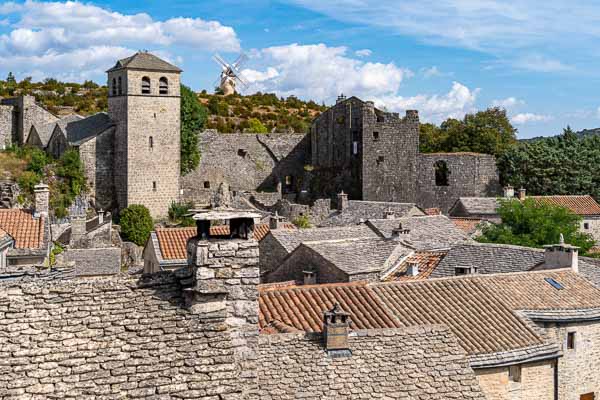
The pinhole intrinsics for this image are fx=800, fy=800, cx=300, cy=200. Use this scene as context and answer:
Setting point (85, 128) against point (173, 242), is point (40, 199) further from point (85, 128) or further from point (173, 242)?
point (85, 128)

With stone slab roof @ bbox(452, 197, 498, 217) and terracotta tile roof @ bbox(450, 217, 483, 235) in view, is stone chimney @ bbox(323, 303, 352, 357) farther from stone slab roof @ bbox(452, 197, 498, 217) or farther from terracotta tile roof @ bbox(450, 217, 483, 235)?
stone slab roof @ bbox(452, 197, 498, 217)

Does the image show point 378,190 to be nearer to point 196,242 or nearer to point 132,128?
point 132,128

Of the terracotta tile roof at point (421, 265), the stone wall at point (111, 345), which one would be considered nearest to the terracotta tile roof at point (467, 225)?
the terracotta tile roof at point (421, 265)

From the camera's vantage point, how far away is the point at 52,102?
74.0m

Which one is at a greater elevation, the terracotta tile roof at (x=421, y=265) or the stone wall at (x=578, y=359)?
the terracotta tile roof at (x=421, y=265)

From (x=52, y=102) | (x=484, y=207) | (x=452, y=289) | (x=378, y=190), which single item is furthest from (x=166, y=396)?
(x=52, y=102)

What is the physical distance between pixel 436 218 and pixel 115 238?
19.5 m

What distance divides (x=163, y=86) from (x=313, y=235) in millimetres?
27047

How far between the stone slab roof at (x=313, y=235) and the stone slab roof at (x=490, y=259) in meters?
5.55

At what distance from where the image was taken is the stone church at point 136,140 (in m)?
50.8

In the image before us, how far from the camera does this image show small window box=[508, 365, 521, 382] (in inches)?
589

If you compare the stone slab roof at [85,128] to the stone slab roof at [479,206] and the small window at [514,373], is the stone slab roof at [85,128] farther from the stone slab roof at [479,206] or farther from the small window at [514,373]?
the small window at [514,373]

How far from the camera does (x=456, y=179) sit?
2275 inches

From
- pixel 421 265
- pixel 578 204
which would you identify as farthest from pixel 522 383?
pixel 578 204
